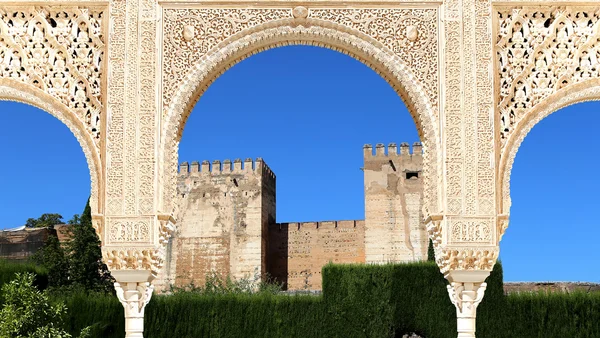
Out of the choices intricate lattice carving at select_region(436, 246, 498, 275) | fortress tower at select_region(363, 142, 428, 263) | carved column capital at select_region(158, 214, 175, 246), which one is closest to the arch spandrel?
intricate lattice carving at select_region(436, 246, 498, 275)

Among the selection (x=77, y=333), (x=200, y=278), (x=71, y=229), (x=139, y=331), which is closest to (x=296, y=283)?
(x=200, y=278)

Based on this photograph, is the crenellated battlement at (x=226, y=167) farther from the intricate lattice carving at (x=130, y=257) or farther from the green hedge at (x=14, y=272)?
the intricate lattice carving at (x=130, y=257)

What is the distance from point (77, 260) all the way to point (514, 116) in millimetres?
11672

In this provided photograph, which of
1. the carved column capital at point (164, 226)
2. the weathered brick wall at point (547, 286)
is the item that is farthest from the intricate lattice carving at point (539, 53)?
the weathered brick wall at point (547, 286)

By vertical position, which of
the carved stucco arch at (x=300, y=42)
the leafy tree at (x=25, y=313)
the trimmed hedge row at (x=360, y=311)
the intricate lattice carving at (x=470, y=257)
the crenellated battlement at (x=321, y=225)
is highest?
the carved stucco arch at (x=300, y=42)

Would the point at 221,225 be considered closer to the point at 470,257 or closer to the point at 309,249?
the point at 309,249

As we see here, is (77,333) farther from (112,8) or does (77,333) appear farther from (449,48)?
(449,48)

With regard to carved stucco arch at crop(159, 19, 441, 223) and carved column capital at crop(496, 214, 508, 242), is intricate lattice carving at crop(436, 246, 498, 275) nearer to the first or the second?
carved column capital at crop(496, 214, 508, 242)

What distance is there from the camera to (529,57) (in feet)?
17.1

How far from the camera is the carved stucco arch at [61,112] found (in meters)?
5.14

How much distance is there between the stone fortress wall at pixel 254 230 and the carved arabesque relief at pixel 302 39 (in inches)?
623

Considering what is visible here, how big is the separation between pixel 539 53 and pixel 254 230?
57.0ft

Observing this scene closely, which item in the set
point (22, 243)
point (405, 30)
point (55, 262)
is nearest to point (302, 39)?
point (405, 30)

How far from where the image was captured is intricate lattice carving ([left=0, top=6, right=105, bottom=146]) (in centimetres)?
519
